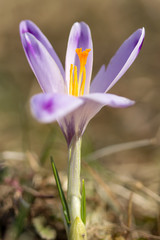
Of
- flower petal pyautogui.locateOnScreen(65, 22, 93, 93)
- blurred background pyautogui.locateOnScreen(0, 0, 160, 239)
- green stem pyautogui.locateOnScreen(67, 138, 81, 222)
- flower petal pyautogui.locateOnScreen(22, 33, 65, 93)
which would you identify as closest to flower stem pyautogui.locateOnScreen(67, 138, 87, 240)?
green stem pyautogui.locateOnScreen(67, 138, 81, 222)

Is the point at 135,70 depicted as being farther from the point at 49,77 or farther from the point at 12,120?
the point at 49,77

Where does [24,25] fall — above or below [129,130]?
above

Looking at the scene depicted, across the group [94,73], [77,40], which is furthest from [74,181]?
[94,73]

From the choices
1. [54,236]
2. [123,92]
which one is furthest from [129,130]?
[54,236]

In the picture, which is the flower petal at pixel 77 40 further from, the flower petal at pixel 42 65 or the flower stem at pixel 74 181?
the flower stem at pixel 74 181

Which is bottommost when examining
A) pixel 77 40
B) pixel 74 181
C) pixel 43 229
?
pixel 43 229

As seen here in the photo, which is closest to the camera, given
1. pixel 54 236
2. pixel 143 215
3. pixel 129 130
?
pixel 54 236

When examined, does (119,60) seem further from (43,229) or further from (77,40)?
(43,229)
